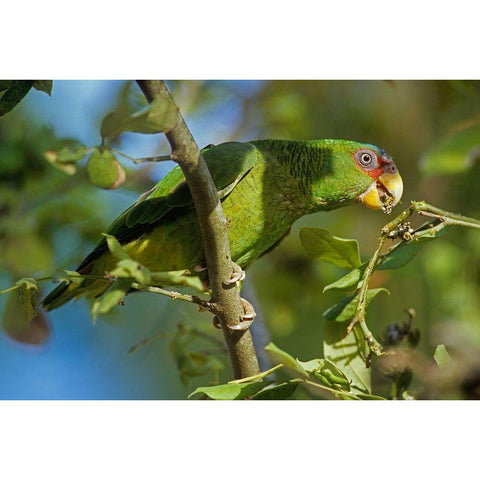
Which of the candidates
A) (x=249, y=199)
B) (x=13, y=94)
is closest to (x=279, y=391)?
(x=249, y=199)

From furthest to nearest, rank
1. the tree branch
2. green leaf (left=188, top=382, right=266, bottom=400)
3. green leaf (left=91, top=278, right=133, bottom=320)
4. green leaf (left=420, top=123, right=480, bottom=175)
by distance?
green leaf (left=420, top=123, right=480, bottom=175) < green leaf (left=188, top=382, right=266, bottom=400) < the tree branch < green leaf (left=91, top=278, right=133, bottom=320)

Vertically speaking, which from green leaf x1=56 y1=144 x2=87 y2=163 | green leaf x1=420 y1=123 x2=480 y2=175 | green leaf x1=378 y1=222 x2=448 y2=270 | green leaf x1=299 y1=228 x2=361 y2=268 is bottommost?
green leaf x1=378 y1=222 x2=448 y2=270

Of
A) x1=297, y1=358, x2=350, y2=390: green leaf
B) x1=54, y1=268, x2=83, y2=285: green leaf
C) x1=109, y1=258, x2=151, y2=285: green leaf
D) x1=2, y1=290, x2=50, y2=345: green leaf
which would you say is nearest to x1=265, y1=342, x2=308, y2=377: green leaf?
x1=297, y1=358, x2=350, y2=390: green leaf

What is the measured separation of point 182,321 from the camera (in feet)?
6.10

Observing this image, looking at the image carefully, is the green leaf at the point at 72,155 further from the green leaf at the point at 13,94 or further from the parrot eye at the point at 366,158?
the parrot eye at the point at 366,158

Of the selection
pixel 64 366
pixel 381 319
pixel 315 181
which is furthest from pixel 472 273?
pixel 64 366

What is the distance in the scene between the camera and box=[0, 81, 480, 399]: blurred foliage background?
1.69 meters

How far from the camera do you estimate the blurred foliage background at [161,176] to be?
1688 mm

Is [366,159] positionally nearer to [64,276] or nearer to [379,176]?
[379,176]

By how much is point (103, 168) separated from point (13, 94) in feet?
1.49

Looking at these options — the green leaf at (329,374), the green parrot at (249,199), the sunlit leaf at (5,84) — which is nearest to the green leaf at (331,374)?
the green leaf at (329,374)

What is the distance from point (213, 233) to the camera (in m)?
1.32

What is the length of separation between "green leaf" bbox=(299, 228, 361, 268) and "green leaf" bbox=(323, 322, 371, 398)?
0.16 metres

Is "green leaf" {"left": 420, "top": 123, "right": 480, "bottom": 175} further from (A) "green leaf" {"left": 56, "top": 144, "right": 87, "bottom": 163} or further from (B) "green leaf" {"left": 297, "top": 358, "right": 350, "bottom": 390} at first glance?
(A) "green leaf" {"left": 56, "top": 144, "right": 87, "bottom": 163}
